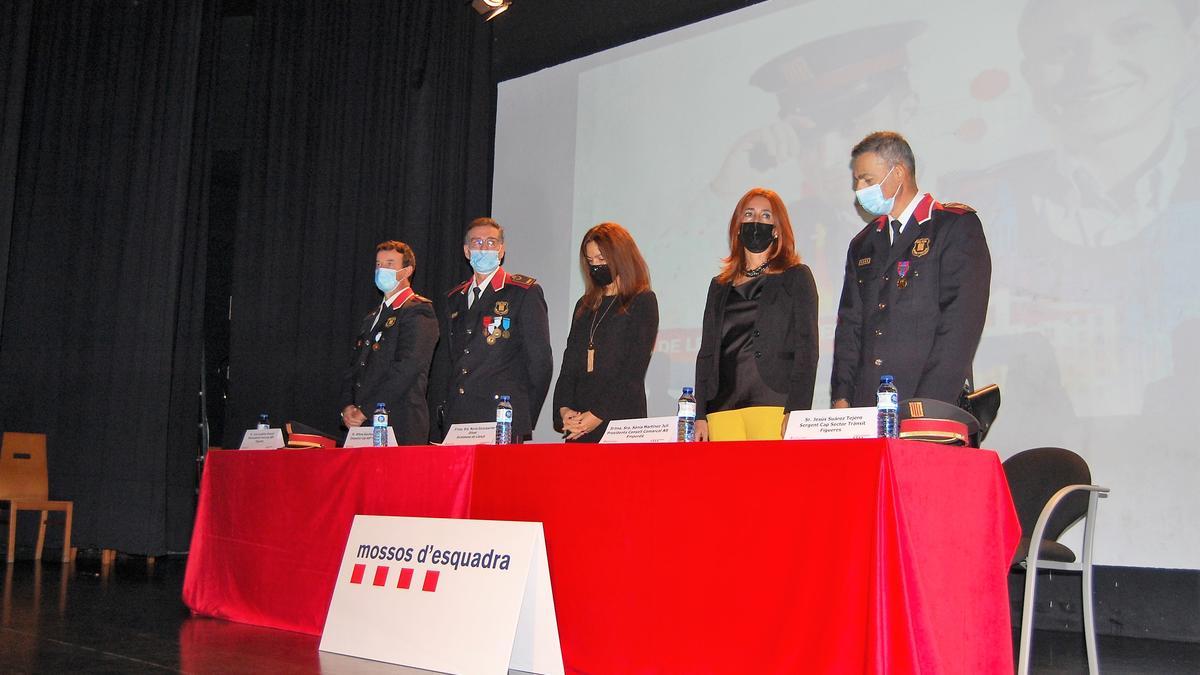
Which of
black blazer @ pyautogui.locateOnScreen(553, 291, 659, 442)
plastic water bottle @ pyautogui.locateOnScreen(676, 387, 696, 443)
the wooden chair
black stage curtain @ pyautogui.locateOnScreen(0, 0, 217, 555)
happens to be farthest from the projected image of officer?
the wooden chair

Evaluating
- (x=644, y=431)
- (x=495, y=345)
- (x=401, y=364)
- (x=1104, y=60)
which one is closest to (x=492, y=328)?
(x=495, y=345)

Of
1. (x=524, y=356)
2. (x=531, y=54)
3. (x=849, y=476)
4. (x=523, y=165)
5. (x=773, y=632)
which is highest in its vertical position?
(x=531, y=54)

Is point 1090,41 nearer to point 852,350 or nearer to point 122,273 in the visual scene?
point 852,350

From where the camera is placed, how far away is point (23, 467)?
630 centimetres

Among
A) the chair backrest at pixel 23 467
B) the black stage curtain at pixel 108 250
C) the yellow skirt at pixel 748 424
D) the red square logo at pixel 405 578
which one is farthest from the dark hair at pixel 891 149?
the chair backrest at pixel 23 467

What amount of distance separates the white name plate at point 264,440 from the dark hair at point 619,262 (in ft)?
4.15

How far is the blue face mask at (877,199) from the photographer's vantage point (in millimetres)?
2777

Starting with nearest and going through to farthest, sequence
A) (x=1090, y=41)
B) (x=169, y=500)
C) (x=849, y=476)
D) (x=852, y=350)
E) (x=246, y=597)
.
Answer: (x=849, y=476)
(x=852, y=350)
(x=246, y=597)
(x=1090, y=41)
(x=169, y=500)

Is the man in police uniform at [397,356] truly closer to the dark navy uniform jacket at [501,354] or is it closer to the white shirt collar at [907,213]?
the dark navy uniform jacket at [501,354]

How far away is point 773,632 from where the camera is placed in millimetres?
2135

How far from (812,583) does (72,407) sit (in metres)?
6.05

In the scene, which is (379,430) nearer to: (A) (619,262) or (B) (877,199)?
(A) (619,262)

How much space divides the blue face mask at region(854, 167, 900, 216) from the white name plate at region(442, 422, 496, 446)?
123cm

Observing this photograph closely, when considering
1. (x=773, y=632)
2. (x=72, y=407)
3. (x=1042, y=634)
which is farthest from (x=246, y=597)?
(x=72, y=407)
